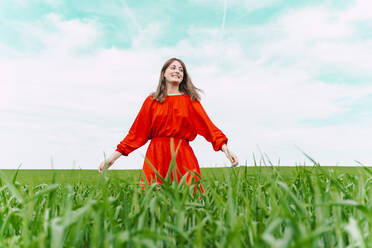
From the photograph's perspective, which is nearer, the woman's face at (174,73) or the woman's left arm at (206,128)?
the woman's left arm at (206,128)

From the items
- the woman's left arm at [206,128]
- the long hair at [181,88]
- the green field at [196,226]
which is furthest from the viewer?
the long hair at [181,88]

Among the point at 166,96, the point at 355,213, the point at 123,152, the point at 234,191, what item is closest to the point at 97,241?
the point at 234,191

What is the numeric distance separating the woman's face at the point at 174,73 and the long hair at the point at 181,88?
0.06 metres

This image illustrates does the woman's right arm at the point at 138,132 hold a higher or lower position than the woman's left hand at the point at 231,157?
higher

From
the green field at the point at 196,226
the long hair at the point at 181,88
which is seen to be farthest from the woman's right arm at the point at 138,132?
the green field at the point at 196,226

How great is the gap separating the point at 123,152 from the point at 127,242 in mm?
2727

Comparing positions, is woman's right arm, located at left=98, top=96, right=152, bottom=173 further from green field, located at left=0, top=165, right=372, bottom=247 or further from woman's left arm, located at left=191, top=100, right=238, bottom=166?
green field, located at left=0, top=165, right=372, bottom=247

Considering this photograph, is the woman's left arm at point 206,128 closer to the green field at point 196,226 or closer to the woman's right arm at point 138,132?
the woman's right arm at point 138,132

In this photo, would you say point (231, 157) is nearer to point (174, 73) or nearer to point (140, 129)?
point (140, 129)

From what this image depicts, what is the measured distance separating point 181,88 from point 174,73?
0.65 ft


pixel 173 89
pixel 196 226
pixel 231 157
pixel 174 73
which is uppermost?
pixel 174 73

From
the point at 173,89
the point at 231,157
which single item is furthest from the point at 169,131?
the point at 231,157

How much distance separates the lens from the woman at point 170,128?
139 inches

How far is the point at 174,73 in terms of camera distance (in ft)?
12.8
